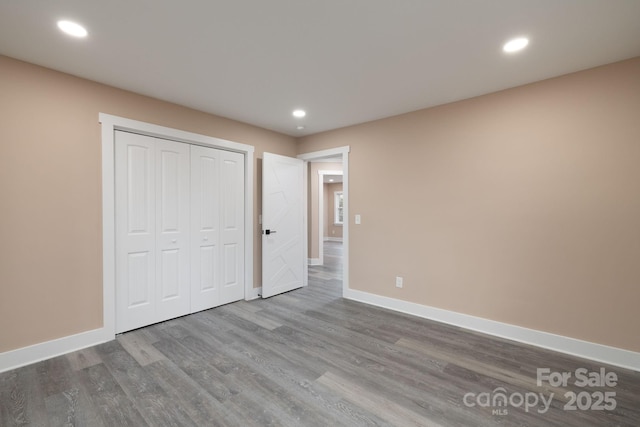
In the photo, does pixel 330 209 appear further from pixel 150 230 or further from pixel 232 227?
pixel 150 230

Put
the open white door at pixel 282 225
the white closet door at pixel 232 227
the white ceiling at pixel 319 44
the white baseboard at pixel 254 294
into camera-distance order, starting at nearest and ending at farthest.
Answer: the white ceiling at pixel 319 44 < the white closet door at pixel 232 227 < the white baseboard at pixel 254 294 < the open white door at pixel 282 225

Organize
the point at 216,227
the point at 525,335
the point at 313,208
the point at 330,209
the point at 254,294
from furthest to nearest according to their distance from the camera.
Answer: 1. the point at 330,209
2. the point at 313,208
3. the point at 254,294
4. the point at 216,227
5. the point at 525,335

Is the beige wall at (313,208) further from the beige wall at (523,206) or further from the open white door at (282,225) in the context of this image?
the beige wall at (523,206)

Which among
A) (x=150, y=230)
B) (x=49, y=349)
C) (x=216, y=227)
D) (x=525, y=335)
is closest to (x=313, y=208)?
(x=216, y=227)

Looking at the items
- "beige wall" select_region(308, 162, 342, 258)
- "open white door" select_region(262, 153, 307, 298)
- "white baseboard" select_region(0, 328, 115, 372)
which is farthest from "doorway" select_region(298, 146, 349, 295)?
"white baseboard" select_region(0, 328, 115, 372)

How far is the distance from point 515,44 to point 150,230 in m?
3.87

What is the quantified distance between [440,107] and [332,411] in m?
3.27

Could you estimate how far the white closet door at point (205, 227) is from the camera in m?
3.42

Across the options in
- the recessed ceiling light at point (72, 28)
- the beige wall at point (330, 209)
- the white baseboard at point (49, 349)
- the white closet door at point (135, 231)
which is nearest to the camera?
the recessed ceiling light at point (72, 28)

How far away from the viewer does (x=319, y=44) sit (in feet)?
6.70

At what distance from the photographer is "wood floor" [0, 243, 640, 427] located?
1716mm

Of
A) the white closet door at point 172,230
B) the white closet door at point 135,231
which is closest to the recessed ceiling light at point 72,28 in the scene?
the white closet door at point 135,231

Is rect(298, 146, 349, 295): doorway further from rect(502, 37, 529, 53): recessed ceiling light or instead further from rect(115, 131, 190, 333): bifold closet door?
rect(502, 37, 529, 53): recessed ceiling light

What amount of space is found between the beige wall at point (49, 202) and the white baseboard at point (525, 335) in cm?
339
